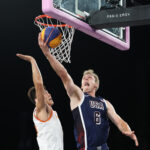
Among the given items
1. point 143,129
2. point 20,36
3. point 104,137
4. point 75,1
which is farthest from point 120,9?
point 143,129

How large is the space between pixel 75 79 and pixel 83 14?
15.9ft

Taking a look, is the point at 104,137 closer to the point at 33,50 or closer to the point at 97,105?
the point at 97,105

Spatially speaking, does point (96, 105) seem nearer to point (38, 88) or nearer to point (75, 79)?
point (38, 88)

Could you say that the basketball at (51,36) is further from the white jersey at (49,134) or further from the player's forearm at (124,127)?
the player's forearm at (124,127)

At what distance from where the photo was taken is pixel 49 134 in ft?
14.1

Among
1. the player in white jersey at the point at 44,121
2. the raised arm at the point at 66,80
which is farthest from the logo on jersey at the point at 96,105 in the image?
the player in white jersey at the point at 44,121

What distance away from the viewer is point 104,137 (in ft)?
13.8

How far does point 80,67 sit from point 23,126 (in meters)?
1.90

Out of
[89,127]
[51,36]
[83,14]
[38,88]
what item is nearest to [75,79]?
[83,14]

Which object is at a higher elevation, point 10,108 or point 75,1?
point 75,1

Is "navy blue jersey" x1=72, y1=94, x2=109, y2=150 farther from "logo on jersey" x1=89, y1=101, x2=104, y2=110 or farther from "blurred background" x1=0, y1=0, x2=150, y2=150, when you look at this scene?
"blurred background" x1=0, y1=0, x2=150, y2=150

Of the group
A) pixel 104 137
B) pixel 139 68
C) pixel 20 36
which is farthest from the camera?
pixel 139 68

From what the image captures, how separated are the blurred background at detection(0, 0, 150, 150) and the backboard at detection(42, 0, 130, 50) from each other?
3712mm

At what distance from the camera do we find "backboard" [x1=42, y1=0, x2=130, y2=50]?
155 inches
